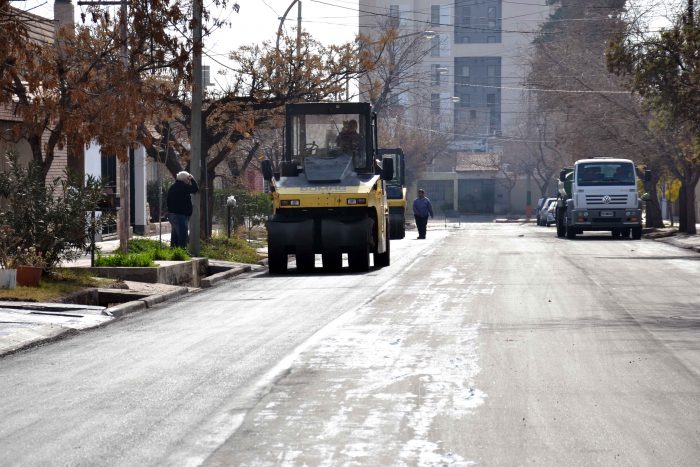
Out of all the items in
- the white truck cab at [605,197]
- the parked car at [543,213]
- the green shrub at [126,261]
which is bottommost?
the parked car at [543,213]

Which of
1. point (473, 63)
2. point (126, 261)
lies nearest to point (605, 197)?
point (126, 261)

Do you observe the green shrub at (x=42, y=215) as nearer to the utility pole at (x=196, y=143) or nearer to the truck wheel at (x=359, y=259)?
the truck wheel at (x=359, y=259)

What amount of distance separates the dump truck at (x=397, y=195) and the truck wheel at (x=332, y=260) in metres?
17.7

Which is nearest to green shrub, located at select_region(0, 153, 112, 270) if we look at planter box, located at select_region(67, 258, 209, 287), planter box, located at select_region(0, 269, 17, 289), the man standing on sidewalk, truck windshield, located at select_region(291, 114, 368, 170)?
planter box, located at select_region(0, 269, 17, 289)

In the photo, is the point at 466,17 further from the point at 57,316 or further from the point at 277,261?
the point at 57,316

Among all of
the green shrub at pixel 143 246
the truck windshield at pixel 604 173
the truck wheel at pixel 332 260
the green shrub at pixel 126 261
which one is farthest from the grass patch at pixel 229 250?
the truck windshield at pixel 604 173

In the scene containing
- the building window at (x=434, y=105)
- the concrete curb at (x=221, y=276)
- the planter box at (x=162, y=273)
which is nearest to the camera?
the planter box at (x=162, y=273)

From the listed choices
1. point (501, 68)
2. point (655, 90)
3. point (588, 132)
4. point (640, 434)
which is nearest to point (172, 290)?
point (640, 434)

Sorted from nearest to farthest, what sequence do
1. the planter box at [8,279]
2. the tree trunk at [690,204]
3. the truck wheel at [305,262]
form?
the planter box at [8,279] → the truck wheel at [305,262] → the tree trunk at [690,204]

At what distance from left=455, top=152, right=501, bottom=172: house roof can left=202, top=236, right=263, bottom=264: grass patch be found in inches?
2802

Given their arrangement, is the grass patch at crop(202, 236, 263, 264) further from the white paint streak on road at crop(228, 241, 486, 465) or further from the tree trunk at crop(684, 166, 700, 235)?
the tree trunk at crop(684, 166, 700, 235)

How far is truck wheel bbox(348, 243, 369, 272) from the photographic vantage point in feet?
84.7

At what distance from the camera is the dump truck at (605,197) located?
4288 cm

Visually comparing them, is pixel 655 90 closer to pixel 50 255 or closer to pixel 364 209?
pixel 364 209
